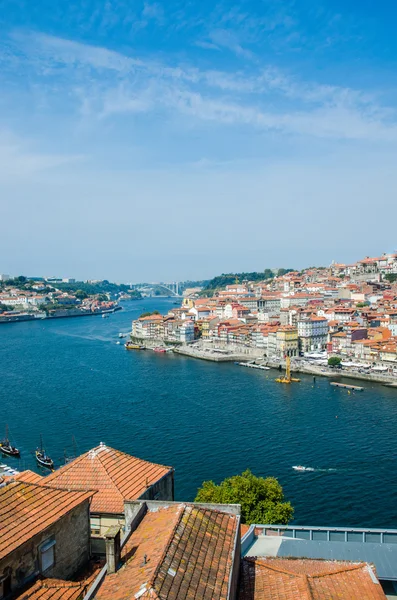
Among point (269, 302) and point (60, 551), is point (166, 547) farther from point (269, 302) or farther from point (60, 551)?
point (269, 302)

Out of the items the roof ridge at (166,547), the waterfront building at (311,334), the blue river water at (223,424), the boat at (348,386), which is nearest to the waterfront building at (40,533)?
the roof ridge at (166,547)

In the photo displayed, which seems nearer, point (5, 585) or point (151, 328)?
point (5, 585)

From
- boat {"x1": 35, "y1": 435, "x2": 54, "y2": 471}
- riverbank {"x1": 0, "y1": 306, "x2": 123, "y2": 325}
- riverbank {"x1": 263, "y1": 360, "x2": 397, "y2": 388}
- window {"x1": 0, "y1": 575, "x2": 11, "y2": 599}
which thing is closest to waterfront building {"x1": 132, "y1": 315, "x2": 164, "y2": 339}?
riverbank {"x1": 263, "y1": 360, "x2": 397, "y2": 388}

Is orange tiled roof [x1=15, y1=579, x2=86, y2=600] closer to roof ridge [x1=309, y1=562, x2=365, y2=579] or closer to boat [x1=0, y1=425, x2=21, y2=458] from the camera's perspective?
roof ridge [x1=309, y1=562, x2=365, y2=579]

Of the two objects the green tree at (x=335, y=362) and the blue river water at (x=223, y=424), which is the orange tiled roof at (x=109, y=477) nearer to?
the blue river water at (x=223, y=424)

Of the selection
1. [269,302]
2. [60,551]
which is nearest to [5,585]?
[60,551]

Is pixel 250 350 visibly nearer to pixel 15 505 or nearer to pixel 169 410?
pixel 169 410
